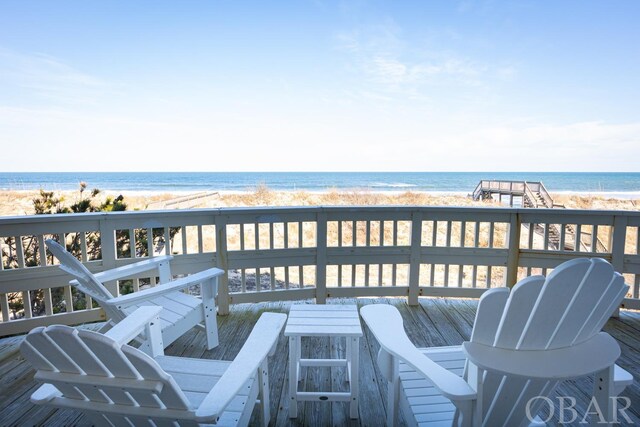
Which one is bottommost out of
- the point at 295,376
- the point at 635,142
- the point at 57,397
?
the point at 295,376

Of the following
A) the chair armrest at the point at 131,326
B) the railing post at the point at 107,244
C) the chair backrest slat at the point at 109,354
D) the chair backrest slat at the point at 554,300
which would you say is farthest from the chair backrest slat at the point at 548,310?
the railing post at the point at 107,244

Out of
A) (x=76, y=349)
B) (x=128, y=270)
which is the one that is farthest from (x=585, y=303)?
(x=128, y=270)

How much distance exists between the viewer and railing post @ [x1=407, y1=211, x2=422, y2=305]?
3.25 meters

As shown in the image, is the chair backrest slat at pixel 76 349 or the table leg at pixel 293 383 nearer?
the chair backrest slat at pixel 76 349

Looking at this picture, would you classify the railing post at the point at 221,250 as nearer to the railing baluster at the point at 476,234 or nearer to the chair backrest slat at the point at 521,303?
the railing baluster at the point at 476,234

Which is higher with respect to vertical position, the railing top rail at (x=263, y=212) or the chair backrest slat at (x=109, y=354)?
the railing top rail at (x=263, y=212)

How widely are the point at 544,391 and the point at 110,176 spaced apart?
34694 mm

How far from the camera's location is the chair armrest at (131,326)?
4.46ft

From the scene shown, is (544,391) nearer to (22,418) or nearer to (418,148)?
(22,418)

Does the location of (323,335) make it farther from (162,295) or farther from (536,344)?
(162,295)

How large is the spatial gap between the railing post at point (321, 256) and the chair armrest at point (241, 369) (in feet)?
5.33

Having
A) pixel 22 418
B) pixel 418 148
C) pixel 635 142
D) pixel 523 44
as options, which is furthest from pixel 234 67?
pixel 635 142

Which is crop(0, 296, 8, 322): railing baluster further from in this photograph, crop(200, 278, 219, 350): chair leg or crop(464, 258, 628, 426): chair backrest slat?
crop(464, 258, 628, 426): chair backrest slat

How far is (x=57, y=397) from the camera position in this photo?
1.06 meters
